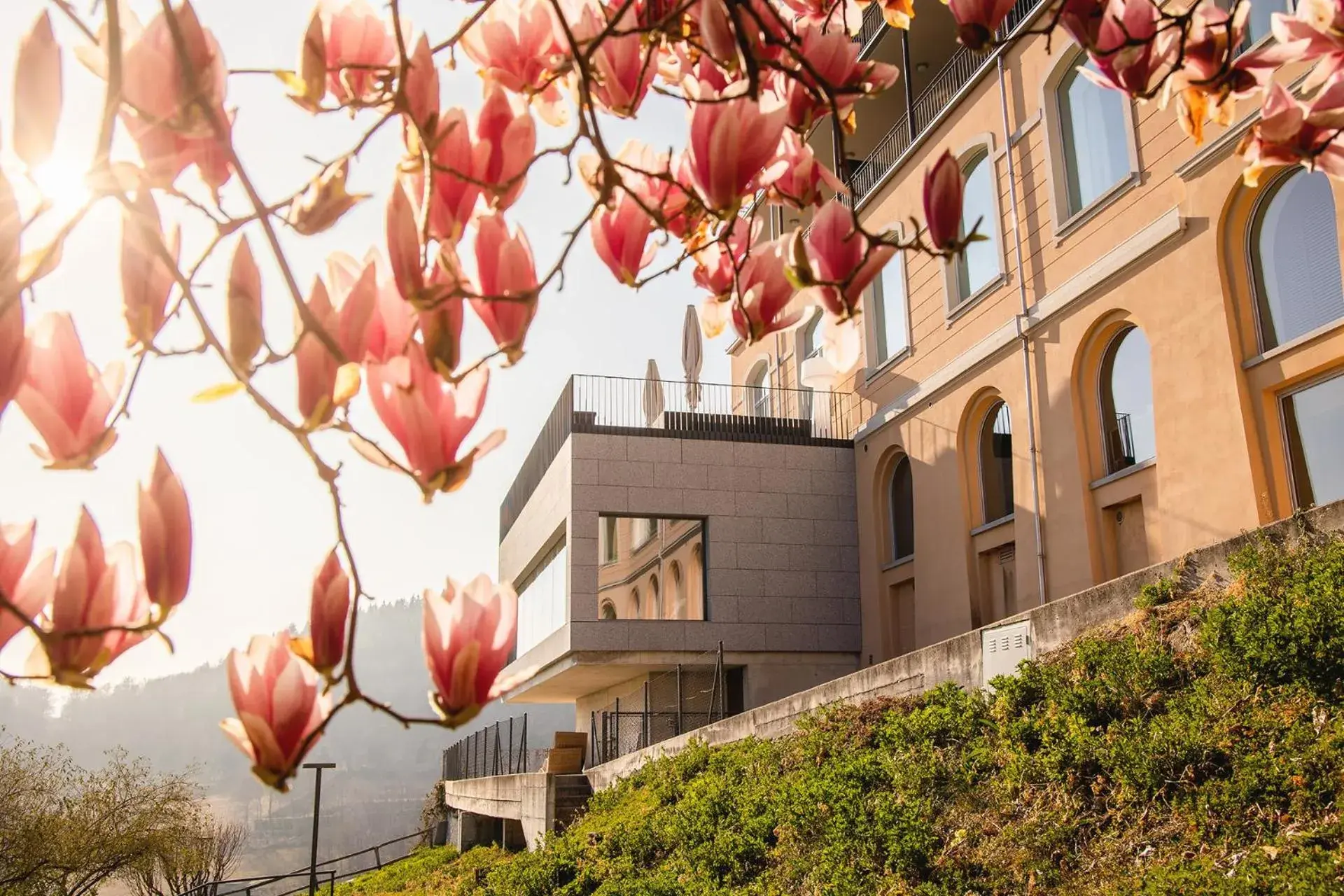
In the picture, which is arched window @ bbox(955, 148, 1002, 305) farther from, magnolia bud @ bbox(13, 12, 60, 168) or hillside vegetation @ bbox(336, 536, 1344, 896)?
magnolia bud @ bbox(13, 12, 60, 168)

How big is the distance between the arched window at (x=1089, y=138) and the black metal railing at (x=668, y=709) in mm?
7982

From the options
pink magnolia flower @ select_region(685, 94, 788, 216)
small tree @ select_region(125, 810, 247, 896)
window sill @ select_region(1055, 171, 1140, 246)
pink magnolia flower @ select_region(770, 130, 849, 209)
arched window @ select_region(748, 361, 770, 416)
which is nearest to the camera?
pink magnolia flower @ select_region(685, 94, 788, 216)

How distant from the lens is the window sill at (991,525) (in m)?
14.0

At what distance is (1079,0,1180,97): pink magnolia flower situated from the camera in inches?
60.0

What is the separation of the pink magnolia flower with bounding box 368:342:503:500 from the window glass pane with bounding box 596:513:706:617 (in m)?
16.0

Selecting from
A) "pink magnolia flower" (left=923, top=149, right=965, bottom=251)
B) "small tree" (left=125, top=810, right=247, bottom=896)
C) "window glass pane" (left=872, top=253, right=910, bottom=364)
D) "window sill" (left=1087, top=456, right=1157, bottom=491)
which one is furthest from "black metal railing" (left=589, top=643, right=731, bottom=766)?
"pink magnolia flower" (left=923, top=149, right=965, bottom=251)

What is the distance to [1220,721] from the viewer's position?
558 cm

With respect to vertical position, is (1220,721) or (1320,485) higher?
(1320,485)

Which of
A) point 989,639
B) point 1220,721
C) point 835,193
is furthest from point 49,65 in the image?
point 989,639

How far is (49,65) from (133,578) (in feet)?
1.40

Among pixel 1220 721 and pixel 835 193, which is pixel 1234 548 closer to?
pixel 1220 721

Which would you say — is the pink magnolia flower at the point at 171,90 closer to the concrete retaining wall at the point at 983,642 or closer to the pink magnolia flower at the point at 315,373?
the pink magnolia flower at the point at 315,373

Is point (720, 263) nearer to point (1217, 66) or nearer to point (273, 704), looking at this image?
point (1217, 66)

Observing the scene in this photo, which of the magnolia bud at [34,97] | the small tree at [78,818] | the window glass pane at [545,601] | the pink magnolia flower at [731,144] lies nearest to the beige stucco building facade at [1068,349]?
the window glass pane at [545,601]
